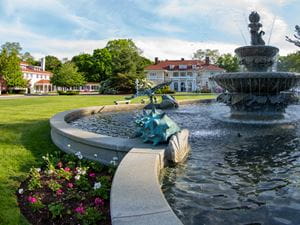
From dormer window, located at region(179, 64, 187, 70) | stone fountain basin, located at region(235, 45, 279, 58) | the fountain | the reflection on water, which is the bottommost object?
the reflection on water

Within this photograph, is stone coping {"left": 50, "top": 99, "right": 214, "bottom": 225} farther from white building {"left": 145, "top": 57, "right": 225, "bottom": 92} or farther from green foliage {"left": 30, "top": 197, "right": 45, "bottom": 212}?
white building {"left": 145, "top": 57, "right": 225, "bottom": 92}

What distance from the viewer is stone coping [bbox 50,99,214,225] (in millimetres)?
2680

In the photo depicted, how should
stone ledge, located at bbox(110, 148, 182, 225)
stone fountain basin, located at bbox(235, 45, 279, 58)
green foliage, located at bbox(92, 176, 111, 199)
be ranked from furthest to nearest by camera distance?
1. stone fountain basin, located at bbox(235, 45, 279, 58)
2. green foliage, located at bbox(92, 176, 111, 199)
3. stone ledge, located at bbox(110, 148, 182, 225)

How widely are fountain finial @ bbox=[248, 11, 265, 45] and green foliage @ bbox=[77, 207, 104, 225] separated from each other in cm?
1119

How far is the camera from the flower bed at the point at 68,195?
3510mm

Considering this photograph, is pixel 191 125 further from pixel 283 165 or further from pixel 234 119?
pixel 283 165

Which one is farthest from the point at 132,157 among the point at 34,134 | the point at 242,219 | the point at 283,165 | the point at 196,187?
the point at 34,134

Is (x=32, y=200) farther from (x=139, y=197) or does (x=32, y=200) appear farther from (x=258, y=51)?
(x=258, y=51)

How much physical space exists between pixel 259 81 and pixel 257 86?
0.84ft

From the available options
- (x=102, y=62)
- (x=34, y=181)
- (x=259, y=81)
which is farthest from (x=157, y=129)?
(x=102, y=62)

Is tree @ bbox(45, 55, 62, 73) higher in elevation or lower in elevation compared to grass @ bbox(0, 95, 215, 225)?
higher

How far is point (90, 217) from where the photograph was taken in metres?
3.37

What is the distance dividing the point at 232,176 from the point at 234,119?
650 centimetres

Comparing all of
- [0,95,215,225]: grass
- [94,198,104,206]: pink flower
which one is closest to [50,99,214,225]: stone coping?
[94,198,104,206]: pink flower
